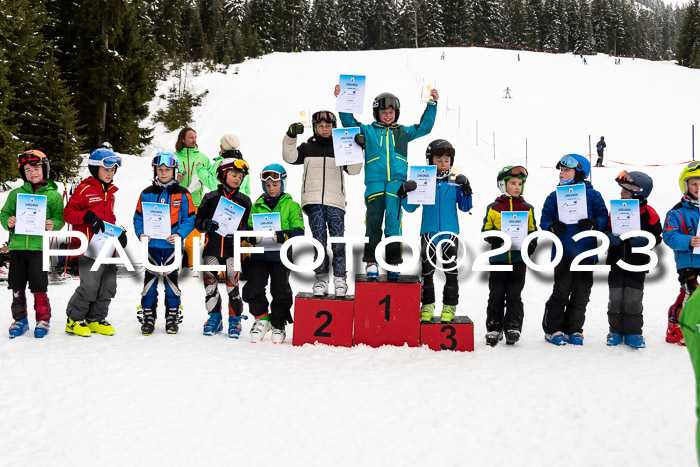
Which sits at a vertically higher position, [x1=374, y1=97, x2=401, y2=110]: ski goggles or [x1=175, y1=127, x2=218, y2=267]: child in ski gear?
[x1=374, y1=97, x2=401, y2=110]: ski goggles

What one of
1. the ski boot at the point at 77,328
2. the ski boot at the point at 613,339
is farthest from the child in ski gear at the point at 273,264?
the ski boot at the point at 613,339

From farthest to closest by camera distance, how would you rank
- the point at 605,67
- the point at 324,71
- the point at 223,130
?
the point at 605,67
the point at 324,71
the point at 223,130

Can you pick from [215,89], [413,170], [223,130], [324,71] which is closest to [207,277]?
[413,170]

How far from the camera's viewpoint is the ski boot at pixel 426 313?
4.62 metres

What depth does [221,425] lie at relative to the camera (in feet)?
9.61

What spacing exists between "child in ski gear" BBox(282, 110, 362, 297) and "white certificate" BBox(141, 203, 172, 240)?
1242 millimetres

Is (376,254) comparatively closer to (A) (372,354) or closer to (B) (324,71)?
(A) (372,354)

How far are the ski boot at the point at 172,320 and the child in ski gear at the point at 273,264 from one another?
2.54ft

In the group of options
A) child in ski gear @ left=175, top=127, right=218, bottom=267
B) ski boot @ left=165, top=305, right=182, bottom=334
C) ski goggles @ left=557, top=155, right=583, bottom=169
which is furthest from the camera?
child in ski gear @ left=175, top=127, right=218, bottom=267

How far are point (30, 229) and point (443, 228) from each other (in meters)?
3.66

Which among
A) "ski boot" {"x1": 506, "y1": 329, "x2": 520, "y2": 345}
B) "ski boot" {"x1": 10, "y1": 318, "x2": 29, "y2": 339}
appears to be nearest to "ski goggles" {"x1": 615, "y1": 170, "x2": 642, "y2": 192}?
"ski boot" {"x1": 506, "y1": 329, "x2": 520, "y2": 345}

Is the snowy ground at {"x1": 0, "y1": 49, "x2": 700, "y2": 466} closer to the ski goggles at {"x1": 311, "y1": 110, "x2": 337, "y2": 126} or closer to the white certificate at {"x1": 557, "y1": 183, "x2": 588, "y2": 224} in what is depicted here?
the white certificate at {"x1": 557, "y1": 183, "x2": 588, "y2": 224}

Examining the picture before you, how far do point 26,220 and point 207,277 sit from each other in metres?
1.62

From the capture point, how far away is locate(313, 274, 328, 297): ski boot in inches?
186
